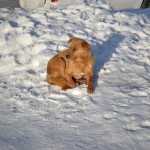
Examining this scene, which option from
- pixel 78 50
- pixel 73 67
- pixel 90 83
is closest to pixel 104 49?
pixel 90 83

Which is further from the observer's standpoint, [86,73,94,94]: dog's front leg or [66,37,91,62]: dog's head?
[86,73,94,94]: dog's front leg

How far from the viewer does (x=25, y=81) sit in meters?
6.76

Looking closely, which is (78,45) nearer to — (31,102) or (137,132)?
(31,102)

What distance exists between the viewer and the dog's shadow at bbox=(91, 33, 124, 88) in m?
7.18

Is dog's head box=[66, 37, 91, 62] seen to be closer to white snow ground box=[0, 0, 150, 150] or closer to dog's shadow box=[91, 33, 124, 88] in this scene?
white snow ground box=[0, 0, 150, 150]

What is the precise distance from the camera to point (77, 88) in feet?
21.0

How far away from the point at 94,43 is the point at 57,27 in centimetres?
124

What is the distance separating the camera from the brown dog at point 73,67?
596 cm

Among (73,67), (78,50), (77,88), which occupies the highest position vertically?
(78,50)

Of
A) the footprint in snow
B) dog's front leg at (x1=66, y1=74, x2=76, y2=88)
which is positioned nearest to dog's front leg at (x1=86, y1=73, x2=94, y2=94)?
dog's front leg at (x1=66, y1=74, x2=76, y2=88)

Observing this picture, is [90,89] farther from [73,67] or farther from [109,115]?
[109,115]

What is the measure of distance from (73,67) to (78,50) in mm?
385

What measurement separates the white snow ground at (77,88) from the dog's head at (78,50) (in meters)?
0.63

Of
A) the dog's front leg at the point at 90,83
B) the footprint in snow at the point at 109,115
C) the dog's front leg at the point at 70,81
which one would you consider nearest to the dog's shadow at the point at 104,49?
the dog's front leg at the point at 90,83
